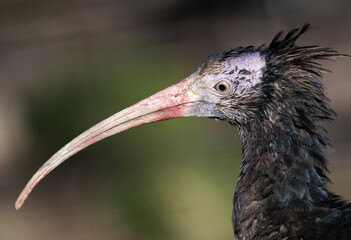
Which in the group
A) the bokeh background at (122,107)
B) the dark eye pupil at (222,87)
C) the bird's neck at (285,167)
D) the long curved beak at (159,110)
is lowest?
the bird's neck at (285,167)

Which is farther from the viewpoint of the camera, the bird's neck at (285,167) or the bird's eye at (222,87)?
the bird's eye at (222,87)

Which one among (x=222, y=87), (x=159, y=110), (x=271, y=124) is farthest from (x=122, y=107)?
(x=271, y=124)

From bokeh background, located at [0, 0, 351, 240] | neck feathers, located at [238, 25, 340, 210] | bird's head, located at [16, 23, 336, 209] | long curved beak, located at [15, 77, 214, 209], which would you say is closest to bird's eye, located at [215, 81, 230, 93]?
bird's head, located at [16, 23, 336, 209]

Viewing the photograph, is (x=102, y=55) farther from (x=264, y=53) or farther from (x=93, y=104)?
Answer: (x=264, y=53)

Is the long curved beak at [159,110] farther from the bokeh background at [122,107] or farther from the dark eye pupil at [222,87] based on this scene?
the bokeh background at [122,107]

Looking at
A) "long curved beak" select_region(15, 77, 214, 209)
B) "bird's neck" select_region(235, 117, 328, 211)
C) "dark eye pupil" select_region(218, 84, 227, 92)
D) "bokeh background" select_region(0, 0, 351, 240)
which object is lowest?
"bird's neck" select_region(235, 117, 328, 211)

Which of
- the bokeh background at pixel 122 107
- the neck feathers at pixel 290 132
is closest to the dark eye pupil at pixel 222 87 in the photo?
the neck feathers at pixel 290 132

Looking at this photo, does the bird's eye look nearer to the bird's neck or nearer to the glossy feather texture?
the glossy feather texture

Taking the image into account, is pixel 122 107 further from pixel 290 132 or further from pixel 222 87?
pixel 290 132
